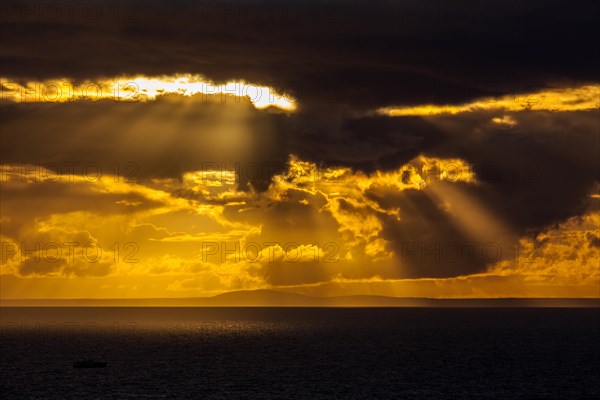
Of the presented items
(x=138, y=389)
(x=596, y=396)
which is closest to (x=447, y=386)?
(x=596, y=396)

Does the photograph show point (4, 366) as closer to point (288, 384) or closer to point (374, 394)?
point (288, 384)

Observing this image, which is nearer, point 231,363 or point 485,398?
point 485,398

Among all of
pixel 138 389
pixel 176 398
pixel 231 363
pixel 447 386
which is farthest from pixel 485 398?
pixel 231 363

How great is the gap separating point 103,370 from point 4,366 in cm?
2380

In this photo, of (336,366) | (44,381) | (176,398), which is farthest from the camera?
(336,366)

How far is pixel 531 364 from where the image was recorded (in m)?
171

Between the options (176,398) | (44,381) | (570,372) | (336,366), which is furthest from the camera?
(336,366)

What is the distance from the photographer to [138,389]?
125 m

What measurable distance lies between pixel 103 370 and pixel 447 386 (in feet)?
222

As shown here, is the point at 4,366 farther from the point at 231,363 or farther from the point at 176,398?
the point at 176,398

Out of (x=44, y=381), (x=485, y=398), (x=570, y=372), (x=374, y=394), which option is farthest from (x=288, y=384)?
(x=570, y=372)

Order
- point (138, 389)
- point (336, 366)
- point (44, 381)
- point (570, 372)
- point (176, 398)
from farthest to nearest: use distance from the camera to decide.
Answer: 1. point (336, 366)
2. point (570, 372)
3. point (44, 381)
4. point (138, 389)
5. point (176, 398)

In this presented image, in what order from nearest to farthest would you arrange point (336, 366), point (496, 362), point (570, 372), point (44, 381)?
point (44, 381)
point (570, 372)
point (336, 366)
point (496, 362)

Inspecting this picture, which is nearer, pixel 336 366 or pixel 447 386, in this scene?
pixel 447 386
